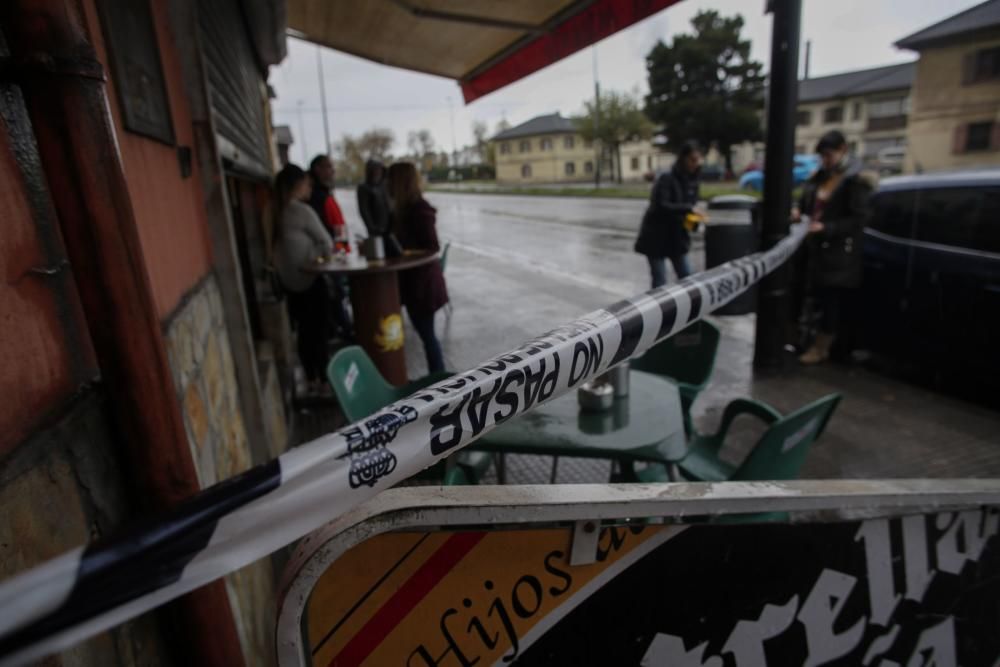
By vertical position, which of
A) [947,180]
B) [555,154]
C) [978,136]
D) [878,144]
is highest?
[555,154]

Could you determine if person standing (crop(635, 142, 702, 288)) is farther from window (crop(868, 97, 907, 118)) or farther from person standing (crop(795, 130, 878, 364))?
window (crop(868, 97, 907, 118))

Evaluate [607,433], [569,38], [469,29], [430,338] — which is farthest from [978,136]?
[607,433]

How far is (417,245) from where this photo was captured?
16.2 ft

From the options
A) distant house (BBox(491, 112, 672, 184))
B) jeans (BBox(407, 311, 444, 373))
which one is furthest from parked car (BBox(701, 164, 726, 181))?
jeans (BBox(407, 311, 444, 373))

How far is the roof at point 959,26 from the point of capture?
3404 mm

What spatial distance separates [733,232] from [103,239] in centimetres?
567

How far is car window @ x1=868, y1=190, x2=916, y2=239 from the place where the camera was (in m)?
4.61

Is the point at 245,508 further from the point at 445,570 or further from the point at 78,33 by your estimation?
the point at 78,33

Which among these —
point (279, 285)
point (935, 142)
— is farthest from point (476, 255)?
point (935, 142)

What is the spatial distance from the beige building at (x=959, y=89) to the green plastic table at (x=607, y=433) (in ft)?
8.68

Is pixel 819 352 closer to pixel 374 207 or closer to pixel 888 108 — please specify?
pixel 374 207

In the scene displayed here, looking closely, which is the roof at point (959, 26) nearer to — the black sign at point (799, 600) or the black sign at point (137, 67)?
the black sign at point (799, 600)

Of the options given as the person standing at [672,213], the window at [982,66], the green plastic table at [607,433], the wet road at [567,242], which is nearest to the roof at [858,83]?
the wet road at [567,242]

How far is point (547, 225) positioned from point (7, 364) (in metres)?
17.8
